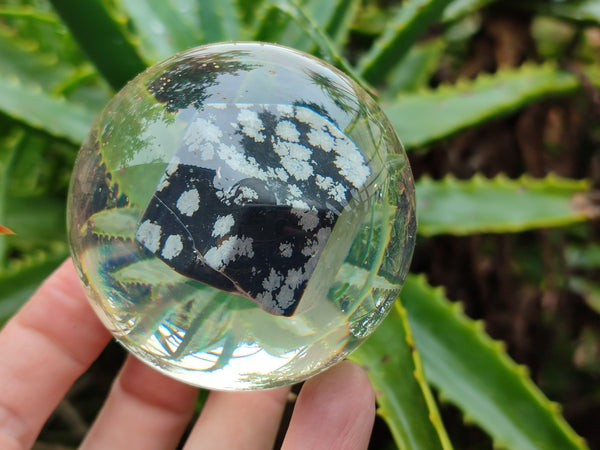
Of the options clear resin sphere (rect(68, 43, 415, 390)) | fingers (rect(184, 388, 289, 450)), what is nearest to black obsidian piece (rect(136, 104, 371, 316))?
clear resin sphere (rect(68, 43, 415, 390))

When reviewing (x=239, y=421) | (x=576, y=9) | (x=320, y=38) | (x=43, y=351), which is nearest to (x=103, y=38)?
(x=320, y=38)

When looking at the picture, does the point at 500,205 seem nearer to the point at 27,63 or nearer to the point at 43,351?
the point at 43,351

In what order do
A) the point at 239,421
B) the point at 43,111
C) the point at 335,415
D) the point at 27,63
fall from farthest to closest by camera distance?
the point at 27,63 < the point at 43,111 < the point at 239,421 < the point at 335,415

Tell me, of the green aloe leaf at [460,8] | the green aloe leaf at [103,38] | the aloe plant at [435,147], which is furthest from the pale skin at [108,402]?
the green aloe leaf at [460,8]

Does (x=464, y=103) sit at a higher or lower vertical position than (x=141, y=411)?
higher

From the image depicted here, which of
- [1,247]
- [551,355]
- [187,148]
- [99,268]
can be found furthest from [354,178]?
[551,355]

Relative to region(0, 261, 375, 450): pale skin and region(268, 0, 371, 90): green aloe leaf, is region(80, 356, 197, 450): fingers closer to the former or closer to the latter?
region(0, 261, 375, 450): pale skin

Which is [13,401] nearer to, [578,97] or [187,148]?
[187,148]
